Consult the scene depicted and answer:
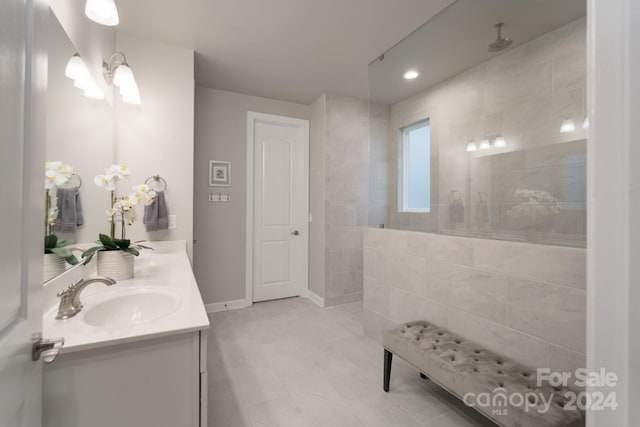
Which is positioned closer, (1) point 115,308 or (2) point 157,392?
(2) point 157,392

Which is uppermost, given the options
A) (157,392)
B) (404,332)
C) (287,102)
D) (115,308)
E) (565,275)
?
(287,102)

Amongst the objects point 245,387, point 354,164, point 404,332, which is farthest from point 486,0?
point 245,387

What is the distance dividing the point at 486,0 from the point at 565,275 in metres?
1.94

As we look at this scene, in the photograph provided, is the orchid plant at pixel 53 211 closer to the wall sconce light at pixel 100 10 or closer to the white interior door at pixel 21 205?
the white interior door at pixel 21 205

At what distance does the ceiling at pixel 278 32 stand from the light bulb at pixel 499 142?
1.08 m

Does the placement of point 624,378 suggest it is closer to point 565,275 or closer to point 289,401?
point 565,275

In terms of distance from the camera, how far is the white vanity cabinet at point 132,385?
729mm

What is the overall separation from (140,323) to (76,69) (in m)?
1.29

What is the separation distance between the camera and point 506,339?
147cm

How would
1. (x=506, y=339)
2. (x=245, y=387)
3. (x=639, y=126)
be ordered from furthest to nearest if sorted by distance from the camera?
(x=245, y=387) → (x=506, y=339) → (x=639, y=126)

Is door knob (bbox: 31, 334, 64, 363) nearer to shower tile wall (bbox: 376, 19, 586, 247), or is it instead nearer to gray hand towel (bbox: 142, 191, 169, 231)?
gray hand towel (bbox: 142, 191, 169, 231)

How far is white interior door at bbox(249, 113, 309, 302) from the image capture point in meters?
3.40

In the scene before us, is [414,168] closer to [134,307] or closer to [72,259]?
[134,307]

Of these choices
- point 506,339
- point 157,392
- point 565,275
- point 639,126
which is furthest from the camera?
point 506,339
